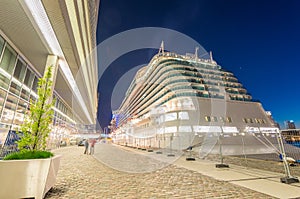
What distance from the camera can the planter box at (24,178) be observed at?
8.95 ft

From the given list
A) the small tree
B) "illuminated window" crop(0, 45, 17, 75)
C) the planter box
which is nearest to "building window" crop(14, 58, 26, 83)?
"illuminated window" crop(0, 45, 17, 75)

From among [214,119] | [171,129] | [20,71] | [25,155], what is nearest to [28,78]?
[20,71]

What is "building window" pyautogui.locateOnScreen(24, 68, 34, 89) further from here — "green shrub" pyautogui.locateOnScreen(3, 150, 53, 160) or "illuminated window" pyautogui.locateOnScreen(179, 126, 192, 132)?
"illuminated window" pyautogui.locateOnScreen(179, 126, 192, 132)

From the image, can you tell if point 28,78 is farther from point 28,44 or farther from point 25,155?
point 25,155

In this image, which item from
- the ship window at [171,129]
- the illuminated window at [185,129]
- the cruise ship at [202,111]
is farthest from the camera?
the ship window at [171,129]

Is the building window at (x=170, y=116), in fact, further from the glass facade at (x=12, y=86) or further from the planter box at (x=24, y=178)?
the planter box at (x=24, y=178)

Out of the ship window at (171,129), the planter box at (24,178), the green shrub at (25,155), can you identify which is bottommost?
the planter box at (24,178)

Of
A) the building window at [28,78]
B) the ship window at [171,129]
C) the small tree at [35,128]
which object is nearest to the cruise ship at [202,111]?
the ship window at [171,129]

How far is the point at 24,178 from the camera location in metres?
2.85

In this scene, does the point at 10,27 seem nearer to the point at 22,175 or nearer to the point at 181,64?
the point at 22,175

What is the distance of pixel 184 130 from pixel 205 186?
2392cm

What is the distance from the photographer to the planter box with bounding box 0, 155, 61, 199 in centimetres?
273

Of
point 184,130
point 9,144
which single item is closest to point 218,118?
point 184,130

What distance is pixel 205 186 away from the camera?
3.84 m
